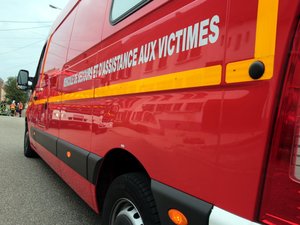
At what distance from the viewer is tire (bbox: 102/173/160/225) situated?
6.64 feet

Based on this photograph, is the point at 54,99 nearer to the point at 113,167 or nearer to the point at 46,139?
the point at 46,139

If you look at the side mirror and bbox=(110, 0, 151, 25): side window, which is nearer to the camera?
bbox=(110, 0, 151, 25): side window

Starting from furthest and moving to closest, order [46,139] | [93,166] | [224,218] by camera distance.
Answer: [46,139]
[93,166]
[224,218]

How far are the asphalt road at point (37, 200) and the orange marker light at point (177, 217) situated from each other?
7.05 feet

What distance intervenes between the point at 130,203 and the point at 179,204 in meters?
0.68

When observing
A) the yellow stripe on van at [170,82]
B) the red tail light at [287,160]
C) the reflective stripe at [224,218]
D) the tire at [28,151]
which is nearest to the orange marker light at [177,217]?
the reflective stripe at [224,218]

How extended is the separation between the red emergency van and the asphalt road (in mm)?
942

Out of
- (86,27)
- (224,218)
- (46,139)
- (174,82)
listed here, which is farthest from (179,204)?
(46,139)

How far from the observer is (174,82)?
1.81 meters

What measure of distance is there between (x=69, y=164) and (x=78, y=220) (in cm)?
66

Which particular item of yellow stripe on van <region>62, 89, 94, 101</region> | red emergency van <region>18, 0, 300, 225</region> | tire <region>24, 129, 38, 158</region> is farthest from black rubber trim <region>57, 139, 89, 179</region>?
tire <region>24, 129, 38, 158</region>

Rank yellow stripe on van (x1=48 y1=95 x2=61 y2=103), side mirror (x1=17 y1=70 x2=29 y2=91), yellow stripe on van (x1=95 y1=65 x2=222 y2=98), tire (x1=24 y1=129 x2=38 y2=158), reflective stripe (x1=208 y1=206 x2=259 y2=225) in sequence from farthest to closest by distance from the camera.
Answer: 1. tire (x1=24 y1=129 x2=38 y2=158)
2. side mirror (x1=17 y1=70 x2=29 y2=91)
3. yellow stripe on van (x1=48 y1=95 x2=61 y2=103)
4. yellow stripe on van (x1=95 y1=65 x2=222 y2=98)
5. reflective stripe (x1=208 y1=206 x2=259 y2=225)

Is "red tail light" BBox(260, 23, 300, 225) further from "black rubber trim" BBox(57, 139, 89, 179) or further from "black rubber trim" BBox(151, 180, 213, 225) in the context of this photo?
"black rubber trim" BBox(57, 139, 89, 179)

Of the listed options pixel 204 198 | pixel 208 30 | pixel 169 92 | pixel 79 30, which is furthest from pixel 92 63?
pixel 204 198
